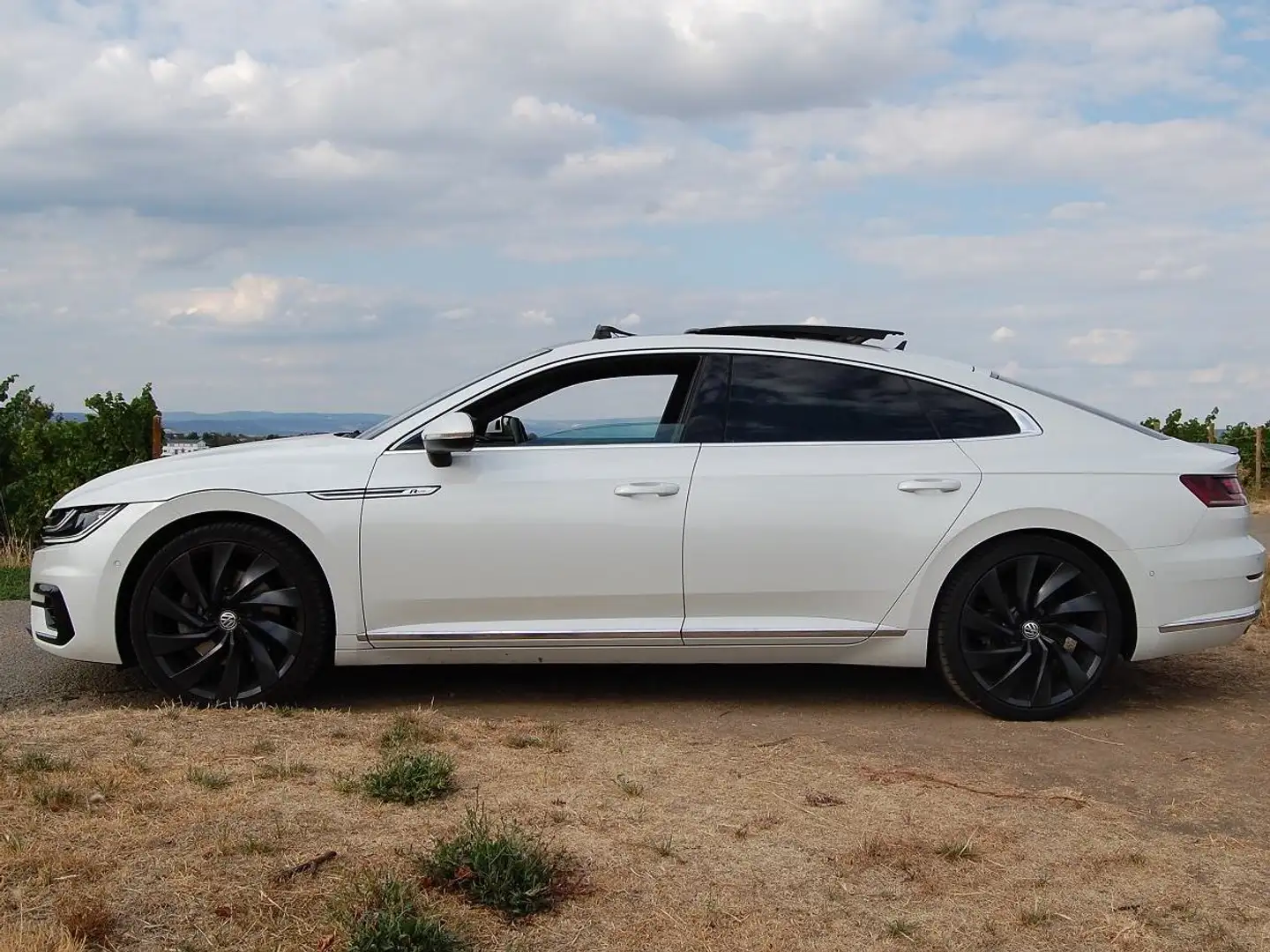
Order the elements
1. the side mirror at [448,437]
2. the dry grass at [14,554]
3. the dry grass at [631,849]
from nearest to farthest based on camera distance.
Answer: the dry grass at [631,849]
the side mirror at [448,437]
the dry grass at [14,554]

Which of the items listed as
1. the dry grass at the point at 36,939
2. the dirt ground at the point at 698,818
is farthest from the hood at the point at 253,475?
the dry grass at the point at 36,939

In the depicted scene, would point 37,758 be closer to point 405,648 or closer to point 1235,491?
point 405,648

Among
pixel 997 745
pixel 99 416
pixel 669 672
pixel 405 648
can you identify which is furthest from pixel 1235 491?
pixel 99 416

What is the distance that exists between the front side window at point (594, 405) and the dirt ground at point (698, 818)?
1209mm

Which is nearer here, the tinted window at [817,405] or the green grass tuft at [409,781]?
the green grass tuft at [409,781]

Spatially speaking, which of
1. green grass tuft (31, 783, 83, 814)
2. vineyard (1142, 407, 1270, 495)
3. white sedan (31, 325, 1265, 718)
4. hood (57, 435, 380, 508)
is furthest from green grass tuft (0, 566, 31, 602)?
vineyard (1142, 407, 1270, 495)

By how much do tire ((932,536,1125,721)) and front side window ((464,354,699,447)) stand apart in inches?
56.7

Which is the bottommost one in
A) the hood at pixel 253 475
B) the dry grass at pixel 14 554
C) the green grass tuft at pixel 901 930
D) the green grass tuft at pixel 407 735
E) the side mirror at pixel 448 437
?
the green grass tuft at pixel 901 930

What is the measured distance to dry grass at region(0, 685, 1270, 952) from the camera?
316 cm

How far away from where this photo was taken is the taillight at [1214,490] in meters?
5.46

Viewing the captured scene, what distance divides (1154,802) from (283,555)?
3.49 meters

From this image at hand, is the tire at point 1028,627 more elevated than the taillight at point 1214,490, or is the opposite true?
the taillight at point 1214,490

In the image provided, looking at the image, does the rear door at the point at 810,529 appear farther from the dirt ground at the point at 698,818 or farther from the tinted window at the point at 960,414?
the dirt ground at the point at 698,818

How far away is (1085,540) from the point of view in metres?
5.41
